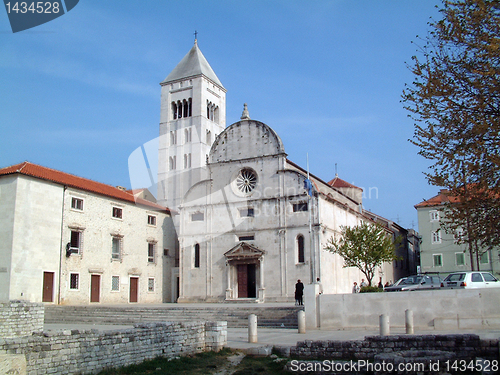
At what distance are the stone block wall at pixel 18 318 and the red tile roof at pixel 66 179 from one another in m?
13.8

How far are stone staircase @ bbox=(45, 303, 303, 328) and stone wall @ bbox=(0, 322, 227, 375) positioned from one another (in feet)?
32.5

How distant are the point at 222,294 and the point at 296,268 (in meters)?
6.84

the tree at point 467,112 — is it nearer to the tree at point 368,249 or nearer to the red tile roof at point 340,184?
the tree at point 368,249

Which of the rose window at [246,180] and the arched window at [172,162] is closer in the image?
the rose window at [246,180]

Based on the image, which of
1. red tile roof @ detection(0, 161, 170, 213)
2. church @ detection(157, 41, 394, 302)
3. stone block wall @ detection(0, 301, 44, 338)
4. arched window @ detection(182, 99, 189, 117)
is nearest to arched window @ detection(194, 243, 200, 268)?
church @ detection(157, 41, 394, 302)

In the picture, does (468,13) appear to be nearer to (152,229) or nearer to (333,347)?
(333,347)

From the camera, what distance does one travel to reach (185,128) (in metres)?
75.9

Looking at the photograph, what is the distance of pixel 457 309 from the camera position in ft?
67.6

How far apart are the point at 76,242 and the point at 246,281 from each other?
44.4 ft

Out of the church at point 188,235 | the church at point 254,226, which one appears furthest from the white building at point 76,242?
the church at point 254,226

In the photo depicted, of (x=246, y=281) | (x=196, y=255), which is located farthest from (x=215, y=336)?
(x=196, y=255)

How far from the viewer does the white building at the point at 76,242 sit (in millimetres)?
31750

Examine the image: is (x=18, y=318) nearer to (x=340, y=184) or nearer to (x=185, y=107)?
(x=340, y=184)

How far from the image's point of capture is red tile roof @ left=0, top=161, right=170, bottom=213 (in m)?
33.2
